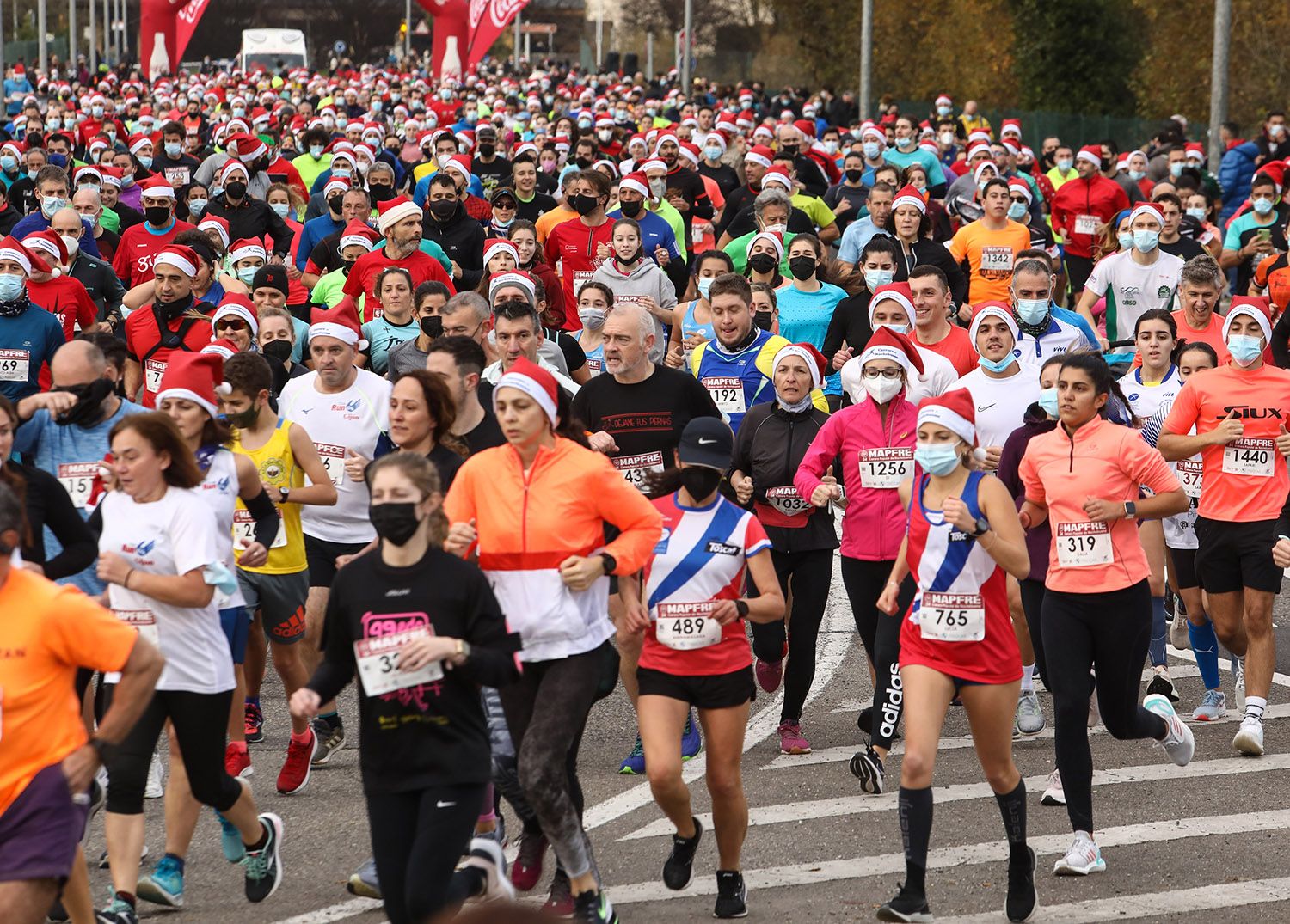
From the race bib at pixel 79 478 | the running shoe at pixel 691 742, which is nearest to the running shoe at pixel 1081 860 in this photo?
the running shoe at pixel 691 742

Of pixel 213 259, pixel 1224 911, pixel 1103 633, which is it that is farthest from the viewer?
pixel 213 259

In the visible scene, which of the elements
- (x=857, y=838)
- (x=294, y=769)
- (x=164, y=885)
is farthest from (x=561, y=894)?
(x=294, y=769)

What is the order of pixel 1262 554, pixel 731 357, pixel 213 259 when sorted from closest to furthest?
pixel 1262 554
pixel 731 357
pixel 213 259

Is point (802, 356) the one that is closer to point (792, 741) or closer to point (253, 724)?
point (792, 741)

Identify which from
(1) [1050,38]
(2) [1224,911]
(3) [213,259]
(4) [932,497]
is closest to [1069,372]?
(4) [932,497]

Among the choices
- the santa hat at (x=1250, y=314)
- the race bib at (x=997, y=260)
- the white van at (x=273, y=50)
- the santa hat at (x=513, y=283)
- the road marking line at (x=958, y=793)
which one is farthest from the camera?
the white van at (x=273, y=50)

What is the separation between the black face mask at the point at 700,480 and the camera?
304 inches

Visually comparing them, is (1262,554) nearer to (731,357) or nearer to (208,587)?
(731,357)

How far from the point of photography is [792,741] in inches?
382

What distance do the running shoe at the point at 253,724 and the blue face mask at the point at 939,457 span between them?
12.3 feet

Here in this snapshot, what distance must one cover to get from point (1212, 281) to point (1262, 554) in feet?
7.59

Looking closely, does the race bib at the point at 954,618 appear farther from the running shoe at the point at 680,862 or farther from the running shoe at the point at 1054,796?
the running shoe at the point at 1054,796

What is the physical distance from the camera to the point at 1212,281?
37.8ft

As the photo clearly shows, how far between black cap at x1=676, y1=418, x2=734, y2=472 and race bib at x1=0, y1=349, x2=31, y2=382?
4975 mm
